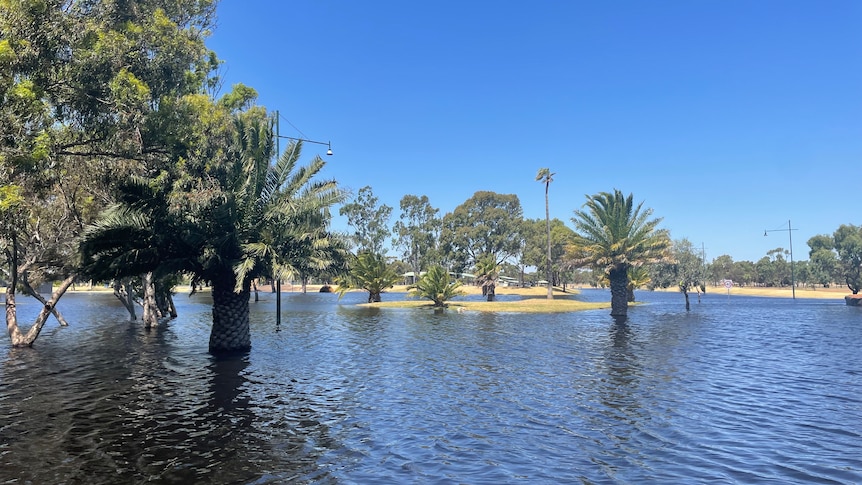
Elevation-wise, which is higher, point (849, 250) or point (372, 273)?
point (849, 250)

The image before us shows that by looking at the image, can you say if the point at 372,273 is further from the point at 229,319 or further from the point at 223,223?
the point at 223,223

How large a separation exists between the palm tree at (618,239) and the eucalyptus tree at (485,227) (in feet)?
187

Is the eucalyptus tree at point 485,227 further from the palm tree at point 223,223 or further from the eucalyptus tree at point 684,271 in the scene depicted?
the palm tree at point 223,223

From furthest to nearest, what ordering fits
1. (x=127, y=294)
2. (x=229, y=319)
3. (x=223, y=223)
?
(x=127, y=294) → (x=229, y=319) → (x=223, y=223)

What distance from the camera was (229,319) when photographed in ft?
75.2

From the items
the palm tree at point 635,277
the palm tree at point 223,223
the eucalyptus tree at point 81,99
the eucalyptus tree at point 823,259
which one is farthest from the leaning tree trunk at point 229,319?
the eucalyptus tree at point 823,259

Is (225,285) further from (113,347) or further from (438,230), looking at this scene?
(438,230)

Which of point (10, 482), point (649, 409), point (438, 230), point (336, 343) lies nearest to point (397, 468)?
point (10, 482)

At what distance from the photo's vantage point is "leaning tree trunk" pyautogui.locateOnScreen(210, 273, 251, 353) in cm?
2220

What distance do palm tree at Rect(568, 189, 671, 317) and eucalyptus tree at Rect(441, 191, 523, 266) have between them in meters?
57.0

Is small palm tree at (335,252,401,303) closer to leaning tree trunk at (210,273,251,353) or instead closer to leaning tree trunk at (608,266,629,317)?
leaning tree trunk at (608,266,629,317)

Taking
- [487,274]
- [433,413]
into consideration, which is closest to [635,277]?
[487,274]

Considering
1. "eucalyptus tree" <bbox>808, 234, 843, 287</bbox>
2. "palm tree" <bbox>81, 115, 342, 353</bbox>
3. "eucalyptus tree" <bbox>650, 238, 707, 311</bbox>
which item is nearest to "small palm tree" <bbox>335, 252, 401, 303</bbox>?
"eucalyptus tree" <bbox>650, 238, 707, 311</bbox>

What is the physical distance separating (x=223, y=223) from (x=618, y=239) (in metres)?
34.6
